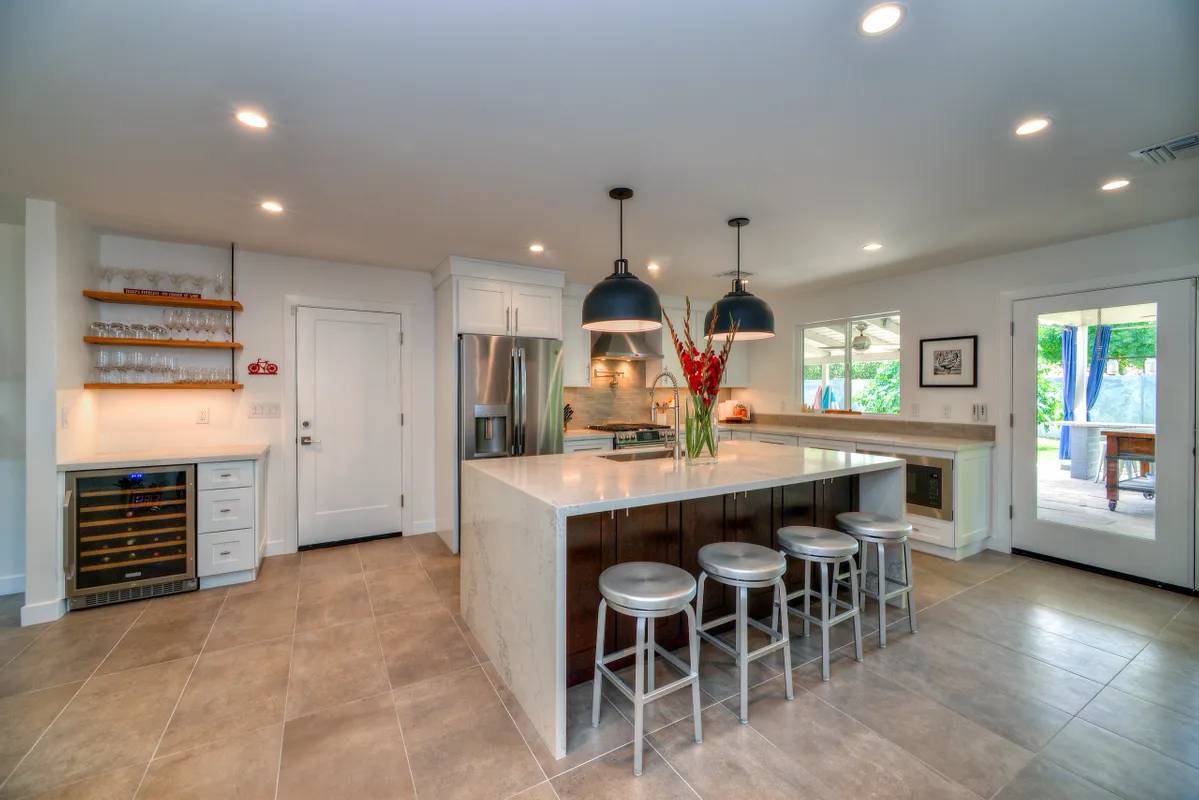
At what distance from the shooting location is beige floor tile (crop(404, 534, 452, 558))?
3998 millimetres

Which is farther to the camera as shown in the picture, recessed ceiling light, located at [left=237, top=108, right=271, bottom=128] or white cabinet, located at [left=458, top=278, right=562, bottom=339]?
white cabinet, located at [left=458, top=278, right=562, bottom=339]

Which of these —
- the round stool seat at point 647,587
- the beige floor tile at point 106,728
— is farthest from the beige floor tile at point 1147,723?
the beige floor tile at point 106,728

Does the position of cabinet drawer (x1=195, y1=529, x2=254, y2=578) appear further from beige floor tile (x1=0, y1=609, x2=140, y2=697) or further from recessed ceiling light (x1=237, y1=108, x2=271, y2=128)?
recessed ceiling light (x1=237, y1=108, x2=271, y2=128)

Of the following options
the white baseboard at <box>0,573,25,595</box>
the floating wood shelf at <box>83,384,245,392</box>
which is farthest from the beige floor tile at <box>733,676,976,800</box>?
the white baseboard at <box>0,573,25,595</box>

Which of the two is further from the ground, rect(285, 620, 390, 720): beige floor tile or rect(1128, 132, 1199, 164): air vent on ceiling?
rect(1128, 132, 1199, 164): air vent on ceiling

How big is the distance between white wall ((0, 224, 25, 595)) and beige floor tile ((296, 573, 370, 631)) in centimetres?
186

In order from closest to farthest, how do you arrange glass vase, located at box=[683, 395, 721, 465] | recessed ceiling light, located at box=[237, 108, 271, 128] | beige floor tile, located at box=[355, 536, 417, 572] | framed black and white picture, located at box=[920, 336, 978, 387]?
recessed ceiling light, located at box=[237, 108, 271, 128], glass vase, located at box=[683, 395, 721, 465], beige floor tile, located at box=[355, 536, 417, 572], framed black and white picture, located at box=[920, 336, 978, 387]

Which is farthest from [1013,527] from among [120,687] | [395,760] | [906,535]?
[120,687]

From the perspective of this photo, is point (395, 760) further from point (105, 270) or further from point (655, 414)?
Result: point (655, 414)

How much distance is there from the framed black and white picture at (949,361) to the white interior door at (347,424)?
483cm

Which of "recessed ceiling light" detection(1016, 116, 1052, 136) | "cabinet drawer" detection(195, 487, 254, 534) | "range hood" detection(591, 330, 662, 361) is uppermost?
"recessed ceiling light" detection(1016, 116, 1052, 136)

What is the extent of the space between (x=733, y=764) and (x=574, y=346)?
12.5ft

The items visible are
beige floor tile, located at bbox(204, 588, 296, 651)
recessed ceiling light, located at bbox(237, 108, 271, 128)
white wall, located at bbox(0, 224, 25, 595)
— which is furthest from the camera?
white wall, located at bbox(0, 224, 25, 595)

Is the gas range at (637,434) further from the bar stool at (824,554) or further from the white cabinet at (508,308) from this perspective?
the bar stool at (824,554)
